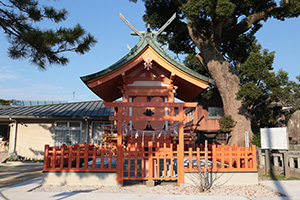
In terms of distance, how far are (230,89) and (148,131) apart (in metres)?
8.28

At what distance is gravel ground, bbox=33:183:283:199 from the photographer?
6.41 meters

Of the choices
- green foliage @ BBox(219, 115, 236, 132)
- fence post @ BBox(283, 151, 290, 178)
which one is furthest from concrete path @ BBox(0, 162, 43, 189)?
green foliage @ BBox(219, 115, 236, 132)

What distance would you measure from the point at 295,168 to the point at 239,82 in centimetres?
701

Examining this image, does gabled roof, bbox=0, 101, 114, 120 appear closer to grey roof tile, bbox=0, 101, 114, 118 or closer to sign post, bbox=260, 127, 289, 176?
grey roof tile, bbox=0, 101, 114, 118

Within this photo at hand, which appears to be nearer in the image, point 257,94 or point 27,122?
point 257,94

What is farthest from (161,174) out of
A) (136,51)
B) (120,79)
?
(136,51)

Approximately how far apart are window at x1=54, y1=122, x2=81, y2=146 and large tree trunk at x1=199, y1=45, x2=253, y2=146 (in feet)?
31.3

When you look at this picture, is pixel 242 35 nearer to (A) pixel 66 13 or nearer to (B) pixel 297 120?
(B) pixel 297 120

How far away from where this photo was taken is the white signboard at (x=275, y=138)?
29.2ft

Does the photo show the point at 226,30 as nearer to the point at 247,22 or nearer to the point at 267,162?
the point at 247,22

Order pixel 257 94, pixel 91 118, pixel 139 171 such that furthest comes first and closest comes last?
pixel 91 118
pixel 257 94
pixel 139 171

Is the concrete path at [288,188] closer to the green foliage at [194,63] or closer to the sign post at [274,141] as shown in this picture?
the sign post at [274,141]

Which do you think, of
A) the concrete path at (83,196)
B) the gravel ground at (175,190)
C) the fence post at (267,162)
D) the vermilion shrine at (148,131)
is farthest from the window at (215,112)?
the concrete path at (83,196)

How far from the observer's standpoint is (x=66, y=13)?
909 cm
